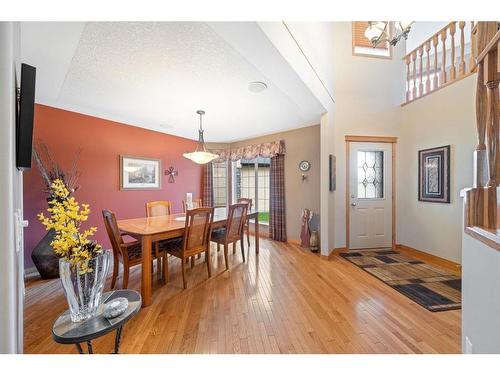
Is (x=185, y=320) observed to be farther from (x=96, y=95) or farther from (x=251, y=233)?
(x=251, y=233)

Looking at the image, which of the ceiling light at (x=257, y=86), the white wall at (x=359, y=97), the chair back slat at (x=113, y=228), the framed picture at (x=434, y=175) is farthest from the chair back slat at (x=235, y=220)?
the framed picture at (x=434, y=175)

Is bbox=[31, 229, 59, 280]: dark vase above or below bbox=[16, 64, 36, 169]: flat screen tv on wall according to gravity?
below

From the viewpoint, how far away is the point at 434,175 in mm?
3273

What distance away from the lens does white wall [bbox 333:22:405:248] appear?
375 centimetres

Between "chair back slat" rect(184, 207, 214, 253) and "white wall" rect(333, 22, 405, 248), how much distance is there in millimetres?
2284

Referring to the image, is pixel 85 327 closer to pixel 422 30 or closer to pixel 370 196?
pixel 370 196

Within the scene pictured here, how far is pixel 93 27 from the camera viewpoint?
1.61 meters

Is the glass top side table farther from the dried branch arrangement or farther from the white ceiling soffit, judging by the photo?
the dried branch arrangement

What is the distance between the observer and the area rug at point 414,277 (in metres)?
2.18

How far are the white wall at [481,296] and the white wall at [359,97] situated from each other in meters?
2.56

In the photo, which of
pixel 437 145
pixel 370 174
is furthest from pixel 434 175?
pixel 370 174

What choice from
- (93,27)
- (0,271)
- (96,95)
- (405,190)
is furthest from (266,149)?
(0,271)

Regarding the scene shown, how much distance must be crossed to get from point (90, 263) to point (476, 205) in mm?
1977

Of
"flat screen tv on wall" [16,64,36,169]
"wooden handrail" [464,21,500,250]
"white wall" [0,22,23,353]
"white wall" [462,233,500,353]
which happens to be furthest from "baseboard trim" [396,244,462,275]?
"flat screen tv on wall" [16,64,36,169]
